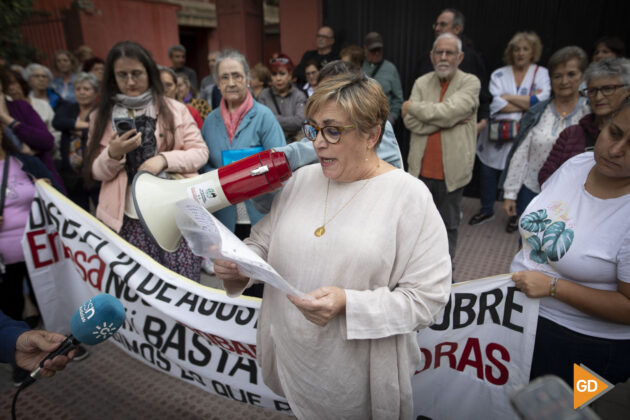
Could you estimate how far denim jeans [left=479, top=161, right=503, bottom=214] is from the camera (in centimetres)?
491

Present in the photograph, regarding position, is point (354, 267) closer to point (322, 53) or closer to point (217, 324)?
point (217, 324)

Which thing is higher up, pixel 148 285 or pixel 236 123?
pixel 236 123

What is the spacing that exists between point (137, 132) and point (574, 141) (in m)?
2.64

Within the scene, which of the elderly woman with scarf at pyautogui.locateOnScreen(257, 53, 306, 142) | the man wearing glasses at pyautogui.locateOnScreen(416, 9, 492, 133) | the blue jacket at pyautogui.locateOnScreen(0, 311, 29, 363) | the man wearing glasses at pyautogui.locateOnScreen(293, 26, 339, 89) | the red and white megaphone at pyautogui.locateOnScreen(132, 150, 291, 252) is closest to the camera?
the red and white megaphone at pyautogui.locateOnScreen(132, 150, 291, 252)

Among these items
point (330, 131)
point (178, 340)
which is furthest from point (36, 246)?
point (330, 131)

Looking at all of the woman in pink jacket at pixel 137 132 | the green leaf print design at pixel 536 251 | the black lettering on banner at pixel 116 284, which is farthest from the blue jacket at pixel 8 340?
the green leaf print design at pixel 536 251

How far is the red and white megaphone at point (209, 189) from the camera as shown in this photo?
52.2 inches

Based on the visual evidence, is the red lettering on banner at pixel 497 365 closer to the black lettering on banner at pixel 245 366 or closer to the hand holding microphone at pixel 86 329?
the black lettering on banner at pixel 245 366

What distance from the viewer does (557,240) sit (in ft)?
5.08

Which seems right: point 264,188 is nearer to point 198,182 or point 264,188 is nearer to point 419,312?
point 198,182

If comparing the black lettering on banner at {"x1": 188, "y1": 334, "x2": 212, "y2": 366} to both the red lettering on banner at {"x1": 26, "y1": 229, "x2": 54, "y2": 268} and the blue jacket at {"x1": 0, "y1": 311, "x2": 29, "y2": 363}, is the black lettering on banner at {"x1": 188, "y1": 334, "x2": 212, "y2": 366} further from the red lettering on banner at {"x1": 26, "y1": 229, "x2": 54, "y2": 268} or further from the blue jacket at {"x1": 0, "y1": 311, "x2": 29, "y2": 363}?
the red lettering on banner at {"x1": 26, "y1": 229, "x2": 54, "y2": 268}

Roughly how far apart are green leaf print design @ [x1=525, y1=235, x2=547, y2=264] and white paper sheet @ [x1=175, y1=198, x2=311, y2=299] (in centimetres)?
114

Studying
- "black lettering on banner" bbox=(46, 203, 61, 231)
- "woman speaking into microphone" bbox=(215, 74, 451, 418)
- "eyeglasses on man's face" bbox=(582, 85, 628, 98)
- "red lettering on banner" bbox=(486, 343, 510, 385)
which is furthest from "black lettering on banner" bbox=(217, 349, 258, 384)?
"eyeglasses on man's face" bbox=(582, 85, 628, 98)

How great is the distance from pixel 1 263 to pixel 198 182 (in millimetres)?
1961
